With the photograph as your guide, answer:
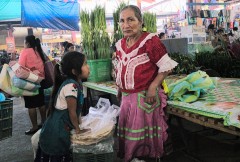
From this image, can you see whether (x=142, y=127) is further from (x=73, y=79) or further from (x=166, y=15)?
(x=166, y=15)

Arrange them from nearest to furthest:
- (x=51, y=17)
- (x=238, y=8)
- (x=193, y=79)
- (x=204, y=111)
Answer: (x=204, y=111) < (x=193, y=79) < (x=51, y=17) < (x=238, y=8)

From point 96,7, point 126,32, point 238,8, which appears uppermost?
point 238,8

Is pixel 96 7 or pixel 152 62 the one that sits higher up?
pixel 96 7

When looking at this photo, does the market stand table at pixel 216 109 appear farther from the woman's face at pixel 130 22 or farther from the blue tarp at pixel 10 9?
the blue tarp at pixel 10 9

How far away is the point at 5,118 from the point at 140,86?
3.92 feet

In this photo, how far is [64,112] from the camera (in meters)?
2.20

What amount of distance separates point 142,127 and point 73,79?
704mm

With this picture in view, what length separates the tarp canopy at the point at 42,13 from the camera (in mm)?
6605

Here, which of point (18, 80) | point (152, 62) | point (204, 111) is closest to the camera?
point (204, 111)

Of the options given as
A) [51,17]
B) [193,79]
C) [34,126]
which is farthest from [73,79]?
[51,17]

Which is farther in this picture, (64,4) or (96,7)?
(64,4)

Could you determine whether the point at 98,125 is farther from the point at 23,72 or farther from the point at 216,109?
the point at 23,72

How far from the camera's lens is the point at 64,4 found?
7730 mm

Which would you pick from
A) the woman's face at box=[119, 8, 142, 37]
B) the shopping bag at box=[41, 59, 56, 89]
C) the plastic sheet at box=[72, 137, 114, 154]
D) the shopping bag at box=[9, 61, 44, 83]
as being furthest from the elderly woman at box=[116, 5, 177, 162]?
the shopping bag at box=[41, 59, 56, 89]
